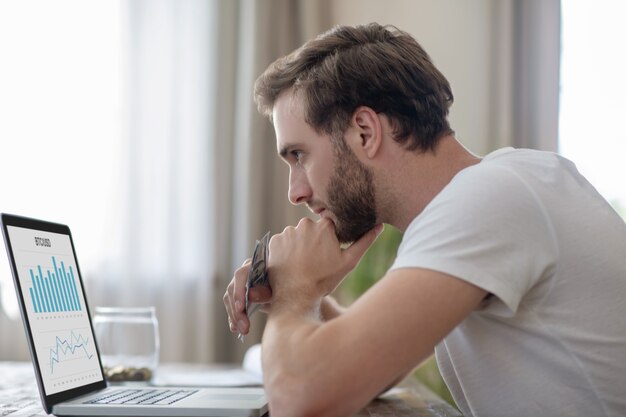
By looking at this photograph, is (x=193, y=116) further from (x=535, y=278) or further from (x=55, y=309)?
(x=535, y=278)

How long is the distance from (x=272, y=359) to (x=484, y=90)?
9.95ft

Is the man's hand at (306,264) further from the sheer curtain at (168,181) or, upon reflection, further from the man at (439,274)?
the sheer curtain at (168,181)

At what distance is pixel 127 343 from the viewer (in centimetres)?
159

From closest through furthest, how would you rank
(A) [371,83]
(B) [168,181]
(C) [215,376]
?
(A) [371,83], (C) [215,376], (B) [168,181]

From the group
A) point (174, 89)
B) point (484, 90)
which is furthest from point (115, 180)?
point (484, 90)

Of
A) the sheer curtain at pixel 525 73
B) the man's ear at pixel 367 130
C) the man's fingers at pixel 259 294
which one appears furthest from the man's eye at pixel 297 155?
the sheer curtain at pixel 525 73

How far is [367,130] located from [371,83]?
0.27ft

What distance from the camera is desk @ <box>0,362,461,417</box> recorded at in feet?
4.13

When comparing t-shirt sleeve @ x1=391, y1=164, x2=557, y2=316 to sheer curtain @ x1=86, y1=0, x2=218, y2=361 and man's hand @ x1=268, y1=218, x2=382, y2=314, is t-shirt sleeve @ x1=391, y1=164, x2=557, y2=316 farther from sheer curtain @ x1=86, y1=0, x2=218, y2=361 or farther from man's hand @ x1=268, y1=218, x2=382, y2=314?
sheer curtain @ x1=86, y1=0, x2=218, y2=361

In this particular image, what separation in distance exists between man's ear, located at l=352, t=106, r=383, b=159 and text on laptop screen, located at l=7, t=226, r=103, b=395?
555 millimetres

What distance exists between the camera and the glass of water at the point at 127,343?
156 cm

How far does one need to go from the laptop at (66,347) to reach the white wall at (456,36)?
272 centimetres

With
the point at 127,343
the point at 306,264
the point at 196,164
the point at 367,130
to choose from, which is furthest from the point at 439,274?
the point at 196,164

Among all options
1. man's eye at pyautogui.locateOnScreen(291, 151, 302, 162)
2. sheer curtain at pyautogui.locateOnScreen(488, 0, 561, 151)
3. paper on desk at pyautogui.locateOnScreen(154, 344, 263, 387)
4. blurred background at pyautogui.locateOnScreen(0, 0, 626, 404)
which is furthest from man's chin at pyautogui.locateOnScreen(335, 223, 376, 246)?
sheer curtain at pyautogui.locateOnScreen(488, 0, 561, 151)
